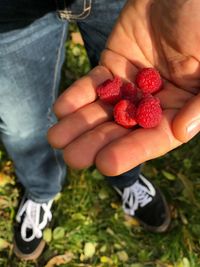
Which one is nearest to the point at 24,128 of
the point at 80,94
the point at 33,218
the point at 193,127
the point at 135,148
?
the point at 80,94

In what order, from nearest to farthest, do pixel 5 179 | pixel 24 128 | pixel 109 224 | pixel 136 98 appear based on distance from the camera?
pixel 136 98
pixel 24 128
pixel 109 224
pixel 5 179

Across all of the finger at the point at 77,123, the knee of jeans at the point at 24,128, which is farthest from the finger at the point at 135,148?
the knee of jeans at the point at 24,128

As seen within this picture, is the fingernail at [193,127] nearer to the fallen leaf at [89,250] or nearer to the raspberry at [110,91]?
the raspberry at [110,91]

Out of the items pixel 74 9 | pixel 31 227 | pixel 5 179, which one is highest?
pixel 74 9

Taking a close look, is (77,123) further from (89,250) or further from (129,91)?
(89,250)

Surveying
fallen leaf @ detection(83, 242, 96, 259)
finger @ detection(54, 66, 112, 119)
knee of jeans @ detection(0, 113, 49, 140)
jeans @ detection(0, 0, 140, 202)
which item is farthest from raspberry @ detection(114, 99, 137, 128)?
fallen leaf @ detection(83, 242, 96, 259)

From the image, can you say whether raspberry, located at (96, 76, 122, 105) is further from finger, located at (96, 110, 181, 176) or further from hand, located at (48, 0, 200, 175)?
finger, located at (96, 110, 181, 176)

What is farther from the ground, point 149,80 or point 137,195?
point 149,80
